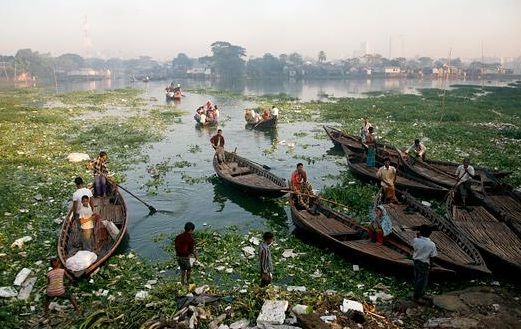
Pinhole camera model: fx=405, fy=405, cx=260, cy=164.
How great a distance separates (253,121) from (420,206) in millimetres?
19097

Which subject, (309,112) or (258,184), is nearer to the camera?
(258,184)

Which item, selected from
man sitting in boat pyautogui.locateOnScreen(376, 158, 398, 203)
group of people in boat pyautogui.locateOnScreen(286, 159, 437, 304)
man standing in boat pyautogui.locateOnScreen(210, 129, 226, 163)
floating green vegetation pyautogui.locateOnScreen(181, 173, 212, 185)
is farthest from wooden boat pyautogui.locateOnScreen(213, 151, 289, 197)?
man sitting in boat pyautogui.locateOnScreen(376, 158, 398, 203)

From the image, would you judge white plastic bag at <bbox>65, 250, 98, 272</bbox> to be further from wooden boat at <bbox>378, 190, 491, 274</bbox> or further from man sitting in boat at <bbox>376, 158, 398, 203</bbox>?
man sitting in boat at <bbox>376, 158, 398, 203</bbox>

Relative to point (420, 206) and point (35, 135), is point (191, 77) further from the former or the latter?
point (420, 206)

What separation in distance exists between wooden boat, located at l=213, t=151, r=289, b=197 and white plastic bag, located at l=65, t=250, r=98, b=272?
5609mm

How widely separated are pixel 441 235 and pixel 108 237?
7.88 m

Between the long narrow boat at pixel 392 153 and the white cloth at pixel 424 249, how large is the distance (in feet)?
21.7

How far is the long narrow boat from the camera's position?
1391cm

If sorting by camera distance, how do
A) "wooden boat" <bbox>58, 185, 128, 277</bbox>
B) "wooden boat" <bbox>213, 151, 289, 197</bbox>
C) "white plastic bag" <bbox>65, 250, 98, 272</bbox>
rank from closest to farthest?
"white plastic bag" <bbox>65, 250, 98, 272</bbox> → "wooden boat" <bbox>58, 185, 128, 277</bbox> → "wooden boat" <bbox>213, 151, 289, 197</bbox>

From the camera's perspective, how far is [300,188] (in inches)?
455

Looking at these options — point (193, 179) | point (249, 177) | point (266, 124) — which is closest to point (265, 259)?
point (249, 177)

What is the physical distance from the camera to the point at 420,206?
10.9m

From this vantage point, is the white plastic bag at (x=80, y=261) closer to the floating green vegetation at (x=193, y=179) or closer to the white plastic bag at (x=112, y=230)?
the white plastic bag at (x=112, y=230)

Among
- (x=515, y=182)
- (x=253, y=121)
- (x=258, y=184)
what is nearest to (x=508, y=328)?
(x=258, y=184)
